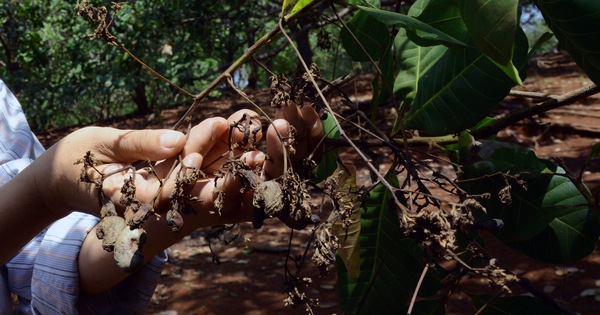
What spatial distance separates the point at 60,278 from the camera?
1261mm

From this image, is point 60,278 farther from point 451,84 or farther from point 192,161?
point 451,84

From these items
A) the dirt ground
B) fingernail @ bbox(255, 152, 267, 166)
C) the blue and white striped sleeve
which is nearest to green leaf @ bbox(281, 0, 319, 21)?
fingernail @ bbox(255, 152, 267, 166)

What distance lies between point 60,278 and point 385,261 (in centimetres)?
68

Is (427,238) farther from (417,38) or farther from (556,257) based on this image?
(556,257)

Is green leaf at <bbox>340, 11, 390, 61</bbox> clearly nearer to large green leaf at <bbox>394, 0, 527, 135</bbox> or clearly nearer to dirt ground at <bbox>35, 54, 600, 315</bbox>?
large green leaf at <bbox>394, 0, 527, 135</bbox>

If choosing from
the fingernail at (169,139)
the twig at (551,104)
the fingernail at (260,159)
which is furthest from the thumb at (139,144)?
the twig at (551,104)

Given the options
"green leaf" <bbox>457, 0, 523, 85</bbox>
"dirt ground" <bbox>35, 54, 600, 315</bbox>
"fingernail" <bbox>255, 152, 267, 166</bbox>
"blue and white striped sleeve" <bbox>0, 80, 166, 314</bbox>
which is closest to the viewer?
"green leaf" <bbox>457, 0, 523, 85</bbox>

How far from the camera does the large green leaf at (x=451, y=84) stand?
848 millimetres

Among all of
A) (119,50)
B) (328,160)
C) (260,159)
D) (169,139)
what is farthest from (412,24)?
(119,50)

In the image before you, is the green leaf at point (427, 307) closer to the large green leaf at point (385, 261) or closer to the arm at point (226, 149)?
the large green leaf at point (385, 261)

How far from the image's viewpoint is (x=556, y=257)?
37.8 inches

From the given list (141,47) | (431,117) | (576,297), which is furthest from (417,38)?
(141,47)

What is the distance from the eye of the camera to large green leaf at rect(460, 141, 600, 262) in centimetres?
94

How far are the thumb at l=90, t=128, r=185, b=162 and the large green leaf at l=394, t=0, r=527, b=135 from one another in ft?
1.20
